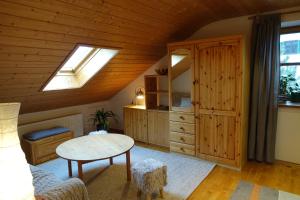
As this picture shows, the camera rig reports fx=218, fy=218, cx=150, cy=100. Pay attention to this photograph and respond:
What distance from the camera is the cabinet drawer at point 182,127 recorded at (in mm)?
3363

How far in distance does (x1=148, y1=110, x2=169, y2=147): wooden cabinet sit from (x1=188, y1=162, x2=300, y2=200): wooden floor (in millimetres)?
1067

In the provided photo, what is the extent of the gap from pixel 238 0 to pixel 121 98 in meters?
3.17

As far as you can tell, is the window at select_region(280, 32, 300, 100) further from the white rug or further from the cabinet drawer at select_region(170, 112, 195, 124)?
the white rug

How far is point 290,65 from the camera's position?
3254mm

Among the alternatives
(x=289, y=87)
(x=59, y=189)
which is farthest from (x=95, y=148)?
(x=289, y=87)

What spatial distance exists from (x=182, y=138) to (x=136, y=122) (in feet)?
3.63

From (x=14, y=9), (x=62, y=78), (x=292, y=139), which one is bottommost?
(x=292, y=139)

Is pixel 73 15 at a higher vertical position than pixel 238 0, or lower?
lower

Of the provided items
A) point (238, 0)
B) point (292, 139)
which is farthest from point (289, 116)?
point (238, 0)

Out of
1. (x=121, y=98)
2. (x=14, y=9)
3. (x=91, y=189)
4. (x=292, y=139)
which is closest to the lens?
(x=14, y=9)

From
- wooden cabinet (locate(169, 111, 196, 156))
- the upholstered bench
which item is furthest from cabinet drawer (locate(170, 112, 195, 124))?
the upholstered bench

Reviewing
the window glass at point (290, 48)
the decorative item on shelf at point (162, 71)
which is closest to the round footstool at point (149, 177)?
the decorative item on shelf at point (162, 71)

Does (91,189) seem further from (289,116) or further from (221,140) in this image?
(289,116)

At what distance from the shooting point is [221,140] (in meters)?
3.12
